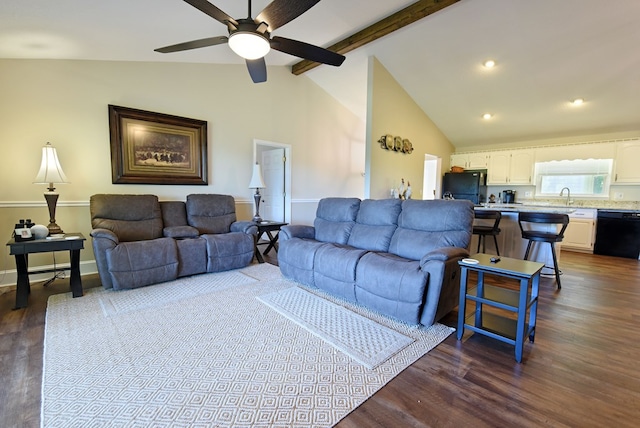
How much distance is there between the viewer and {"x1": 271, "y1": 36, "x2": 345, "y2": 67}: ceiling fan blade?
236 cm

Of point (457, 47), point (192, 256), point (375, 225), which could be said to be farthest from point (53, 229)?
point (457, 47)

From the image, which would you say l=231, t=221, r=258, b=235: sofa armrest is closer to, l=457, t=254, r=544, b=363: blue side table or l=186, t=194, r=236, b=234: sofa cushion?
l=186, t=194, r=236, b=234: sofa cushion

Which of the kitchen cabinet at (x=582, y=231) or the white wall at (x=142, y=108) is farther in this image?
the kitchen cabinet at (x=582, y=231)

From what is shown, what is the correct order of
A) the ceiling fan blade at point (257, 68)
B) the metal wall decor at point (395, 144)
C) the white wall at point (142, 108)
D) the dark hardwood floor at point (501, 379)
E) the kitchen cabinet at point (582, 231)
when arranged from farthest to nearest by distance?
the metal wall decor at point (395, 144)
the kitchen cabinet at point (582, 231)
the white wall at point (142, 108)
the ceiling fan blade at point (257, 68)
the dark hardwood floor at point (501, 379)

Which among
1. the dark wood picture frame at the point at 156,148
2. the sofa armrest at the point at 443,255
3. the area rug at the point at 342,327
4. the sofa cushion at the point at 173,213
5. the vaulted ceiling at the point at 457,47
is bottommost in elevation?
the area rug at the point at 342,327

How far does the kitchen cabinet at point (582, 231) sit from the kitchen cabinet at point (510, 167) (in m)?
1.14

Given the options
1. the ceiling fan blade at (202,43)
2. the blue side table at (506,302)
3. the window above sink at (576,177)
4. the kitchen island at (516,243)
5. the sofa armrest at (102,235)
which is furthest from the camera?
the window above sink at (576,177)

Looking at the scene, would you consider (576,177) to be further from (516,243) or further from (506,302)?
(506,302)

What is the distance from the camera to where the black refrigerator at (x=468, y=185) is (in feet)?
20.8

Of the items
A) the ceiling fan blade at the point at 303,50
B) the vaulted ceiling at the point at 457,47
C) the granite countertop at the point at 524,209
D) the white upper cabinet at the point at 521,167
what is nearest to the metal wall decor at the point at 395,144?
the vaulted ceiling at the point at 457,47

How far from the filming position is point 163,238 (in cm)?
335

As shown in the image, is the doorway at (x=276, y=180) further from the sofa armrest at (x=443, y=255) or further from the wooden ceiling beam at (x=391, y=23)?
the sofa armrest at (x=443, y=255)

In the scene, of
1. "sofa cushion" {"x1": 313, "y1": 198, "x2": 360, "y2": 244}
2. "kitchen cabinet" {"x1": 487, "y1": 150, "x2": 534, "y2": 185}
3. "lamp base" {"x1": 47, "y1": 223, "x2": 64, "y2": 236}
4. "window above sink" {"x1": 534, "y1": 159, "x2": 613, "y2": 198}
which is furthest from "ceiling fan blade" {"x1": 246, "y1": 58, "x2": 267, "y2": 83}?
"window above sink" {"x1": 534, "y1": 159, "x2": 613, "y2": 198}

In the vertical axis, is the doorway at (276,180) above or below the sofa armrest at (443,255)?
above
